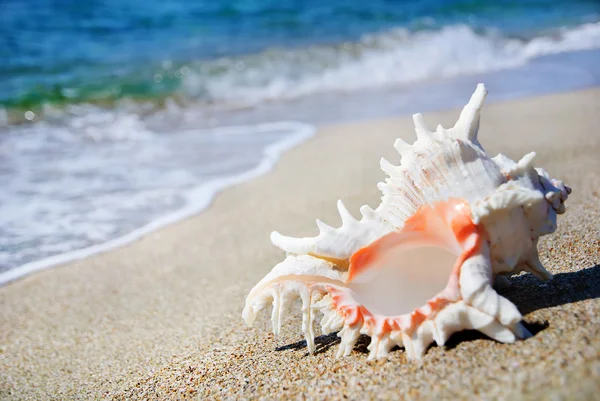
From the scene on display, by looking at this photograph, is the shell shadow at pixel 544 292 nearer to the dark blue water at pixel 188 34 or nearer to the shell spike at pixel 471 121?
the shell spike at pixel 471 121

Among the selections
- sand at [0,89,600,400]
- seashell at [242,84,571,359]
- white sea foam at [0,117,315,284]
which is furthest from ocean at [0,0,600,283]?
seashell at [242,84,571,359]

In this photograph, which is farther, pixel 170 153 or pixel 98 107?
pixel 98 107

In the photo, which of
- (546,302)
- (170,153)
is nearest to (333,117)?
(170,153)

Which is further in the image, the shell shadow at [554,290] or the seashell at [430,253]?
the shell shadow at [554,290]

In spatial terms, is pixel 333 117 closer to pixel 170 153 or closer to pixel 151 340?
pixel 170 153

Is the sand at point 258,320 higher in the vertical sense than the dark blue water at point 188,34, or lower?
lower

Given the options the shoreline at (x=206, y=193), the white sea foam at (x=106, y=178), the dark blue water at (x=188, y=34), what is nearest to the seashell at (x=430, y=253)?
the shoreline at (x=206, y=193)

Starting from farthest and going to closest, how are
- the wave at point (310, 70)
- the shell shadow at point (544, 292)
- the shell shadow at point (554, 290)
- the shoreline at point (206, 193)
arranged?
the wave at point (310, 70) → the shoreline at point (206, 193) → the shell shadow at point (554, 290) → the shell shadow at point (544, 292)
